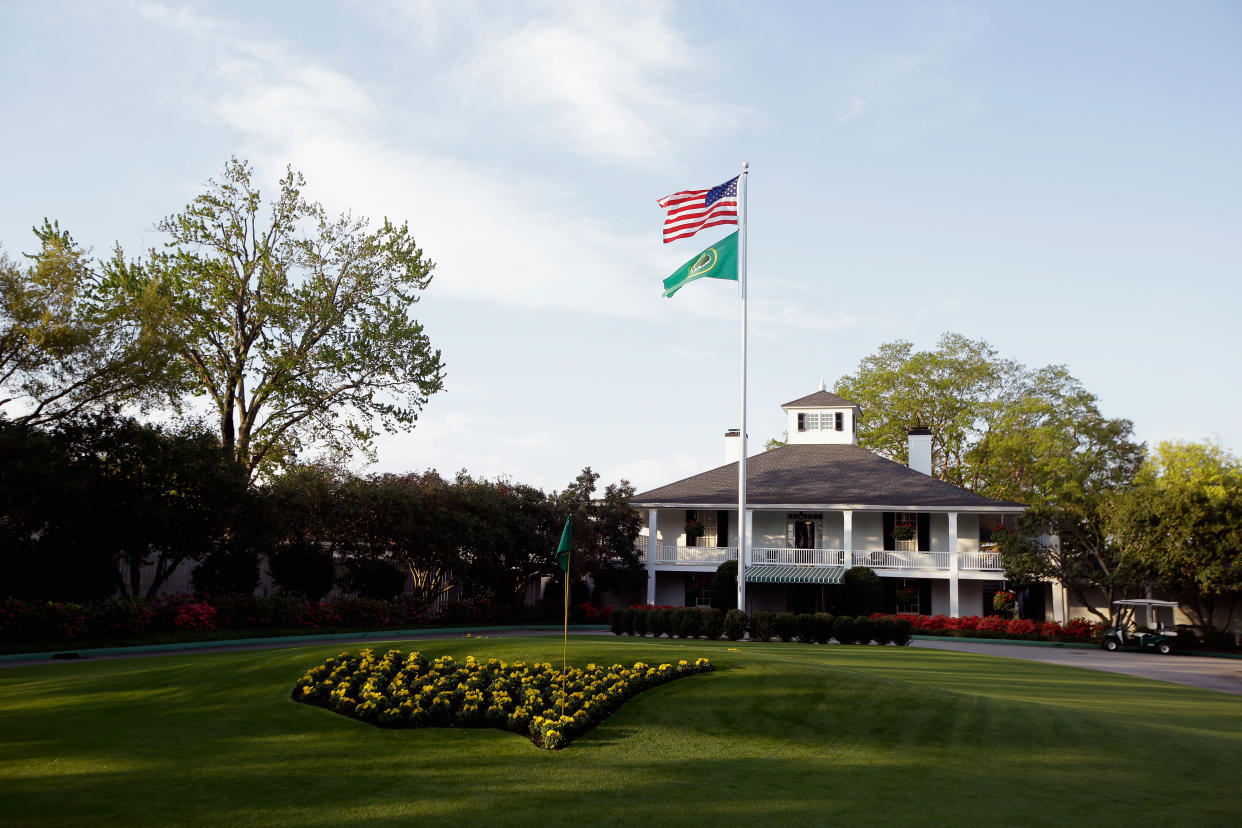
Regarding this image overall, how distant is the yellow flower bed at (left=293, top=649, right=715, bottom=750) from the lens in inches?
449

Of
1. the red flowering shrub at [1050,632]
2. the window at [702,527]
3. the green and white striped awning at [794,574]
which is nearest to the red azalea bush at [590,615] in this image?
the window at [702,527]

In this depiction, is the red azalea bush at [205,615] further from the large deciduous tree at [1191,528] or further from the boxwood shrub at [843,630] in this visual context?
the large deciduous tree at [1191,528]

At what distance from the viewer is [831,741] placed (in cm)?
1131

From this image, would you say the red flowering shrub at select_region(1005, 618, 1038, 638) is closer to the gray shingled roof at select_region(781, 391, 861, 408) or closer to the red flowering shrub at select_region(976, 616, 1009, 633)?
the red flowering shrub at select_region(976, 616, 1009, 633)

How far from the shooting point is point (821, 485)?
41.2m

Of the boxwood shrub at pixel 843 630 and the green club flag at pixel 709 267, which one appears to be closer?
the green club flag at pixel 709 267

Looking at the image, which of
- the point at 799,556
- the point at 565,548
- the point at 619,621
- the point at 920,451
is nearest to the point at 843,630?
the point at 619,621

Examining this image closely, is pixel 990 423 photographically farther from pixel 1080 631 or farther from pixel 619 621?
pixel 619 621

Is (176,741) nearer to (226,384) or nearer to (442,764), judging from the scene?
(442,764)

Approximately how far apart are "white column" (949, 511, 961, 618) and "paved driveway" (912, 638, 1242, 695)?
4133 millimetres

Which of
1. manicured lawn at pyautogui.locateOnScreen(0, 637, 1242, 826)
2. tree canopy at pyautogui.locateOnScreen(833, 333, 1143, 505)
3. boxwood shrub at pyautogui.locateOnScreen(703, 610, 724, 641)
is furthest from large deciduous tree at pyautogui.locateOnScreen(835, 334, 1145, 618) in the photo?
manicured lawn at pyautogui.locateOnScreen(0, 637, 1242, 826)

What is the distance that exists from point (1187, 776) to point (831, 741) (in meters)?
3.89

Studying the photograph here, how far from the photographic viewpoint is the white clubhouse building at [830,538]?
3828cm

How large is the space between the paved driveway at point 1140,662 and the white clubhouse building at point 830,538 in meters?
5.72
